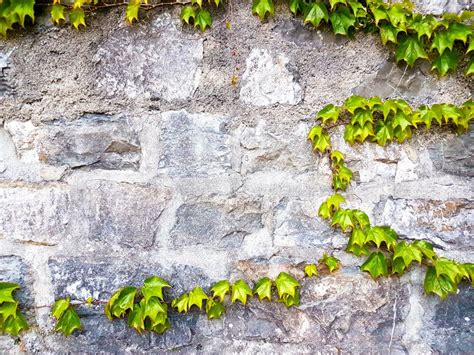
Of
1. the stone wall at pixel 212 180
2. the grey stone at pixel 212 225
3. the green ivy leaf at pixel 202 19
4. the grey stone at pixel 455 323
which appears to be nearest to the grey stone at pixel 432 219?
the stone wall at pixel 212 180

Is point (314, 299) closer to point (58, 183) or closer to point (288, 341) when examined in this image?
point (288, 341)

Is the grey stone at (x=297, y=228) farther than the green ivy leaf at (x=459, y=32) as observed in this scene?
Yes

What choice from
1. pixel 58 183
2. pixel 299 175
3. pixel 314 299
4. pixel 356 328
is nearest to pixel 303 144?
pixel 299 175

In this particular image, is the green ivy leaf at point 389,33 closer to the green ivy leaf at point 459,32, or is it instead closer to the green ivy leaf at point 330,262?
the green ivy leaf at point 459,32

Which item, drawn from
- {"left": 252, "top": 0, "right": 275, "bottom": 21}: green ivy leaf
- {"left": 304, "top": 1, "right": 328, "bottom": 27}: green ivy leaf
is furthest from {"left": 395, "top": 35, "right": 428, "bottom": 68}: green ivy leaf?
{"left": 252, "top": 0, "right": 275, "bottom": 21}: green ivy leaf

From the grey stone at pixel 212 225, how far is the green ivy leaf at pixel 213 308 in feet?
0.53

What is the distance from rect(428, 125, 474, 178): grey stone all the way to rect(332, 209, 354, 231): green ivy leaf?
0.95ft

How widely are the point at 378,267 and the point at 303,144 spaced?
0.41m

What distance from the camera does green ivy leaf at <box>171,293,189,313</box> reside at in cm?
122

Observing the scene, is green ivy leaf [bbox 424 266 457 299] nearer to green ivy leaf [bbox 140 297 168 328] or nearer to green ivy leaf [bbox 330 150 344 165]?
green ivy leaf [bbox 330 150 344 165]

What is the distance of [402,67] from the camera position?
1206mm

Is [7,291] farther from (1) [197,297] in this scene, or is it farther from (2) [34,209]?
(1) [197,297]

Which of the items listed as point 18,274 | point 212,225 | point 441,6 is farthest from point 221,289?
point 441,6

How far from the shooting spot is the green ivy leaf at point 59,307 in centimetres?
122
